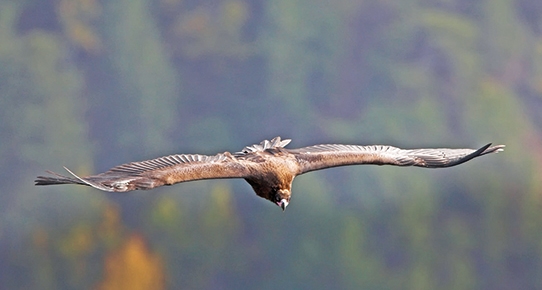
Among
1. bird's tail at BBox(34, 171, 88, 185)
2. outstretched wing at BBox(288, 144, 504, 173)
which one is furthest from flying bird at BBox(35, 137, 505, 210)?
bird's tail at BBox(34, 171, 88, 185)

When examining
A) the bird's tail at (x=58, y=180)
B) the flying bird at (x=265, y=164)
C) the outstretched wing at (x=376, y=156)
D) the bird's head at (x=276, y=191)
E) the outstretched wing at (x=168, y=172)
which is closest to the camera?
the bird's tail at (x=58, y=180)

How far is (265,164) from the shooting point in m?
13.4

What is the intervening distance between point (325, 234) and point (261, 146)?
10.3m

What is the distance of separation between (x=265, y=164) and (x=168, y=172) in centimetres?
124

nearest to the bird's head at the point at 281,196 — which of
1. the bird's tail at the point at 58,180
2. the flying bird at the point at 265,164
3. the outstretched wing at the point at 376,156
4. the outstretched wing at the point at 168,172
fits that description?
the flying bird at the point at 265,164

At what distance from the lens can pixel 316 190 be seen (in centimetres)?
2381

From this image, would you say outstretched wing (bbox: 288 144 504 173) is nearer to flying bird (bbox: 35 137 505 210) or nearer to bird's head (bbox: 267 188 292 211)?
flying bird (bbox: 35 137 505 210)

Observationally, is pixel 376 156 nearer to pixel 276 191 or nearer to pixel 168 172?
pixel 276 191

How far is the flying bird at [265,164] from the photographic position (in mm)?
12594

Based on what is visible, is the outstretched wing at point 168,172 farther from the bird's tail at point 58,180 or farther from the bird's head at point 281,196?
the bird's tail at point 58,180

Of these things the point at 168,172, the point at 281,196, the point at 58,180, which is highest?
the point at 168,172

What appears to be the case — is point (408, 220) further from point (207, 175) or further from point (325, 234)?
point (207, 175)

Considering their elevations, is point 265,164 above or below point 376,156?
below

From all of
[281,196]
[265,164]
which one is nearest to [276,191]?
[281,196]
